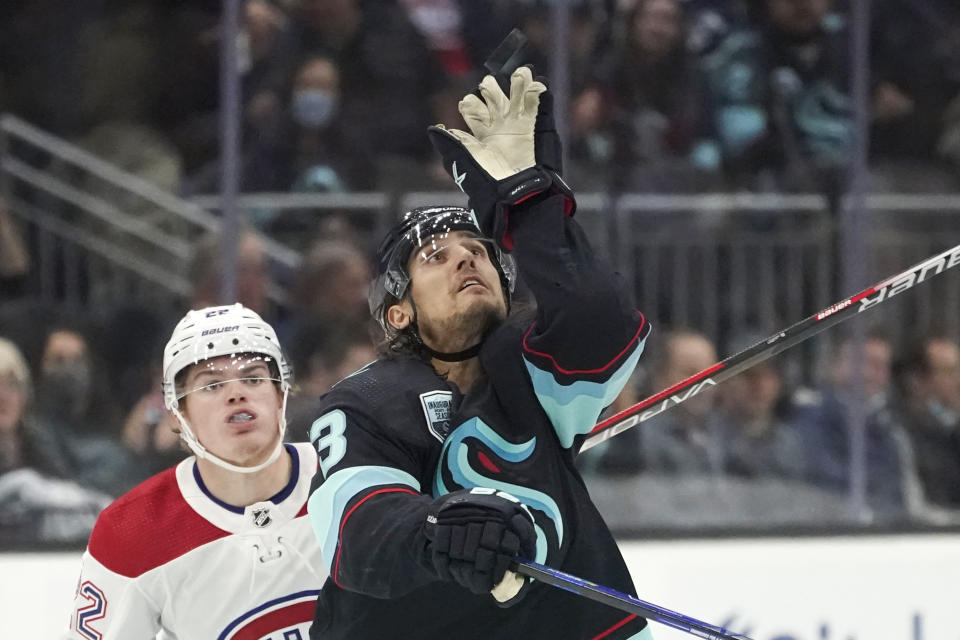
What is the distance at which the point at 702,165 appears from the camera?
4230mm

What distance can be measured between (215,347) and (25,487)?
5.41 ft

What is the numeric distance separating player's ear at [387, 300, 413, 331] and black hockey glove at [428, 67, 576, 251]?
207 mm

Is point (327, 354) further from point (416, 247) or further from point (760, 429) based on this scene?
point (416, 247)

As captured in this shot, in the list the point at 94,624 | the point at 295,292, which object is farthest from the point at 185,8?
the point at 94,624

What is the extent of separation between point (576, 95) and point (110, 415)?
1.57m

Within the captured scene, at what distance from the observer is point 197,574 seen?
2.35m

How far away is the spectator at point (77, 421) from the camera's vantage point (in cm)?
384

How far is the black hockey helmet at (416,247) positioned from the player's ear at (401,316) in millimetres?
11

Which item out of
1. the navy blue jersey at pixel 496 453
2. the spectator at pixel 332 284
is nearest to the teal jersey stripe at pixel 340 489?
the navy blue jersey at pixel 496 453

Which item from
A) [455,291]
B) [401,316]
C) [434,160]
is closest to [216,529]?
[401,316]

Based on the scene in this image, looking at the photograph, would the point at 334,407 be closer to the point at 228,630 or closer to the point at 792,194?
the point at 228,630

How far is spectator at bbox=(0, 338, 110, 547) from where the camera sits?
12.1 feet

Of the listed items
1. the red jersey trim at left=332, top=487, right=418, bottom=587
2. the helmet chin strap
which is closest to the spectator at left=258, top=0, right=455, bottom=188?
the helmet chin strap

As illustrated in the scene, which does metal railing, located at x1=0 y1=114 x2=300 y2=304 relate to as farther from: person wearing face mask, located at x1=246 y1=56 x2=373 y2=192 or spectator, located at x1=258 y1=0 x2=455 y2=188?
spectator, located at x1=258 y1=0 x2=455 y2=188
